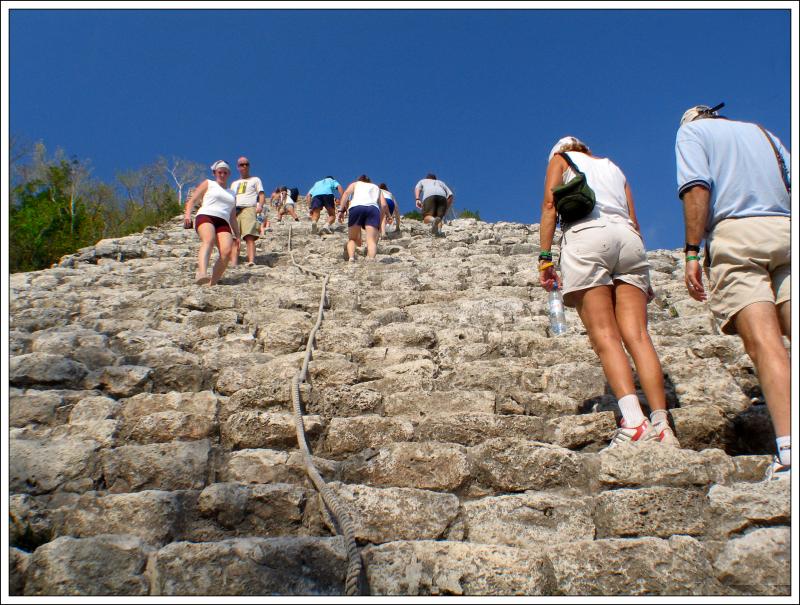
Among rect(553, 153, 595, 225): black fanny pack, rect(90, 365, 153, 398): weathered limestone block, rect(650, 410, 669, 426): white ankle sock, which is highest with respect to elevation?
rect(553, 153, 595, 225): black fanny pack

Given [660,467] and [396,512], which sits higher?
[660,467]

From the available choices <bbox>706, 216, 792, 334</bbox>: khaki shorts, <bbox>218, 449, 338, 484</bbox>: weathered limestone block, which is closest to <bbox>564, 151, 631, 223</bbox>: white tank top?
<bbox>706, 216, 792, 334</bbox>: khaki shorts

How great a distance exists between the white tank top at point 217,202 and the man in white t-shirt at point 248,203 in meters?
1.68

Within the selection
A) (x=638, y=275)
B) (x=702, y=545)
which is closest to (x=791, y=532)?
(x=702, y=545)

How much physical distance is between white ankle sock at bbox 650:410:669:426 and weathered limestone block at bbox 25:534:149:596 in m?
2.28

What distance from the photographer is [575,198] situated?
347 centimetres

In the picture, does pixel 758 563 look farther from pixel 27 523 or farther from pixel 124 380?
pixel 124 380

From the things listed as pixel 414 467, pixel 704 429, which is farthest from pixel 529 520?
pixel 704 429

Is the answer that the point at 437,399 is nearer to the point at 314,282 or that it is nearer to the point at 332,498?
the point at 332,498

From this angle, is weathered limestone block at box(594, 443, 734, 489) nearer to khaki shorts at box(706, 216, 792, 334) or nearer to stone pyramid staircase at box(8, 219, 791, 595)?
stone pyramid staircase at box(8, 219, 791, 595)

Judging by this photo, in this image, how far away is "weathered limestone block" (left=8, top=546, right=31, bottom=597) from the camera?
212 centimetres

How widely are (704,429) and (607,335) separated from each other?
0.63 meters

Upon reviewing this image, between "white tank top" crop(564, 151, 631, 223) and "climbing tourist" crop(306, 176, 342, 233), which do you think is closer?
"white tank top" crop(564, 151, 631, 223)

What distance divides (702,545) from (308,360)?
102 inches
